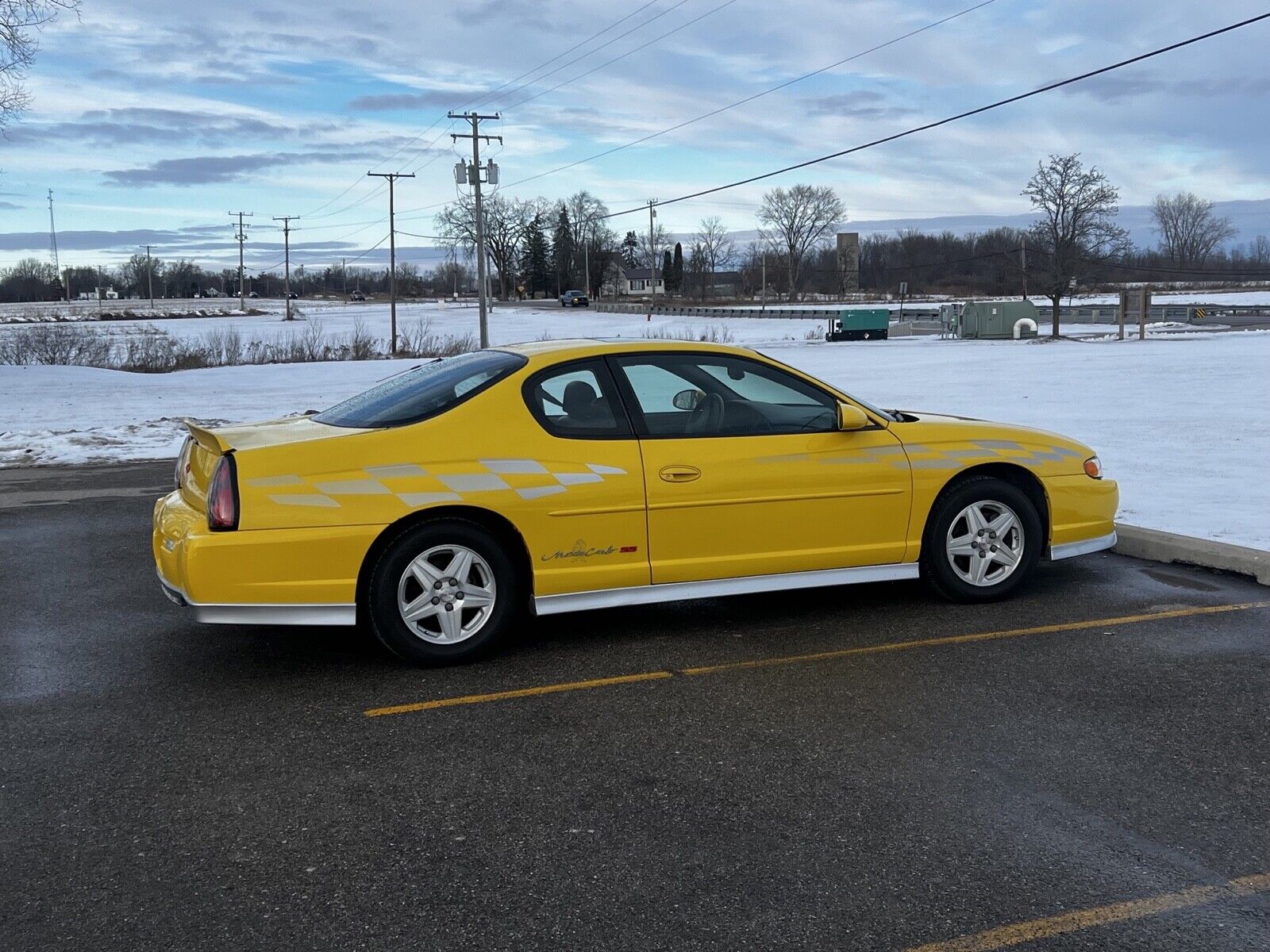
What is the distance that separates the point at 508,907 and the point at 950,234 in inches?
5775

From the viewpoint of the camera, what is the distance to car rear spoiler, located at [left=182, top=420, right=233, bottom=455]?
500cm

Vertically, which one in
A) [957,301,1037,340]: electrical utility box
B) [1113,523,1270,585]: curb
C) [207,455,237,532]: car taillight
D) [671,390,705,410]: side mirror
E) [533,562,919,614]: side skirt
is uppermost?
[957,301,1037,340]: electrical utility box

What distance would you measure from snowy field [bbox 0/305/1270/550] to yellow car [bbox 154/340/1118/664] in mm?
2365

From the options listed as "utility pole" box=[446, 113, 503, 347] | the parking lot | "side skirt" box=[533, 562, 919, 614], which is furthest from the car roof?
"utility pole" box=[446, 113, 503, 347]

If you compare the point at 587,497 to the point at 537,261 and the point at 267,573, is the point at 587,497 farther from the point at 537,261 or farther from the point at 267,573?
the point at 537,261

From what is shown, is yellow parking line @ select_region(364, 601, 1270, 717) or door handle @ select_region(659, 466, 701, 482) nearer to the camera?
yellow parking line @ select_region(364, 601, 1270, 717)

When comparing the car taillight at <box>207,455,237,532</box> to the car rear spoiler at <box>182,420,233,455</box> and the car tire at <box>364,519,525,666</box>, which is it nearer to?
the car rear spoiler at <box>182,420,233,455</box>

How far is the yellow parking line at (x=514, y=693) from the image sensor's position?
464cm

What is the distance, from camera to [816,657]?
5289 mm

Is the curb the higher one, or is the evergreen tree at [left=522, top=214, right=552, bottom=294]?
the evergreen tree at [left=522, top=214, right=552, bottom=294]

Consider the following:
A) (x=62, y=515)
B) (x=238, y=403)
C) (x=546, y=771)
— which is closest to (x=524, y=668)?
(x=546, y=771)

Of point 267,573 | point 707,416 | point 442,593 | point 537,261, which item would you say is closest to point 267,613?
point 267,573

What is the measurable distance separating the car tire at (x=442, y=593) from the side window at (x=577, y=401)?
659 mm

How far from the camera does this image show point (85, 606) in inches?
247
